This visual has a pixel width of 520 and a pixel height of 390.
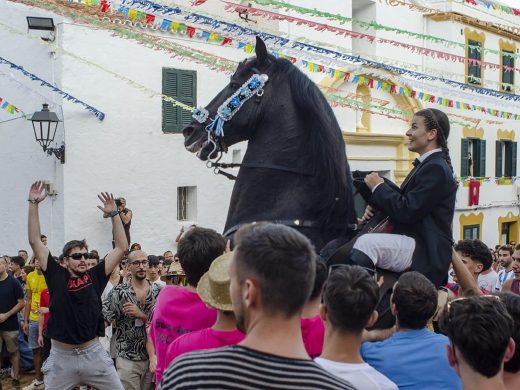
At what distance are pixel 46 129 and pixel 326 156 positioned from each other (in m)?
9.91

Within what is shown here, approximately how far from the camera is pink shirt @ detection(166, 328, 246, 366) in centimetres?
294

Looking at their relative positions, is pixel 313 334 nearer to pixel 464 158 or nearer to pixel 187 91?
pixel 187 91

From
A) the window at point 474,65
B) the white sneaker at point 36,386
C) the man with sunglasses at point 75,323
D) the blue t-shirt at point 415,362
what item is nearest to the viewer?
the blue t-shirt at point 415,362

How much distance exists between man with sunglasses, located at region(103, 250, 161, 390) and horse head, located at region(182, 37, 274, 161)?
2698mm

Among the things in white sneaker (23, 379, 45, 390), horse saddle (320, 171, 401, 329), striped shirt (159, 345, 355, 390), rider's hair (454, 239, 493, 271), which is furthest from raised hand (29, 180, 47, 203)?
white sneaker (23, 379, 45, 390)

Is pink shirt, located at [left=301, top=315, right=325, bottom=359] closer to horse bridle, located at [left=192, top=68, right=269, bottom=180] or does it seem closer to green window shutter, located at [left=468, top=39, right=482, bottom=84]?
horse bridle, located at [left=192, top=68, right=269, bottom=180]

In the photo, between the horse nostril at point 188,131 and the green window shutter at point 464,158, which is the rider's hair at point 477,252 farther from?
the green window shutter at point 464,158

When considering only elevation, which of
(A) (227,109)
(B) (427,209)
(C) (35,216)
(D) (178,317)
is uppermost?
(A) (227,109)

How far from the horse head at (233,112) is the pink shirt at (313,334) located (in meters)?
1.45

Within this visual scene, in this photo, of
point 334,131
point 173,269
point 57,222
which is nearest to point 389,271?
point 334,131

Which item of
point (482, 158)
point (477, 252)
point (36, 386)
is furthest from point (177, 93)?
point (482, 158)

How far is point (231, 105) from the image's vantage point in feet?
13.8

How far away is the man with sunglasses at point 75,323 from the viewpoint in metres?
6.00

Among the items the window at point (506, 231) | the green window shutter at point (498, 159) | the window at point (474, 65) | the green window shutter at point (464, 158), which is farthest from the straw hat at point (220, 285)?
the window at point (506, 231)
